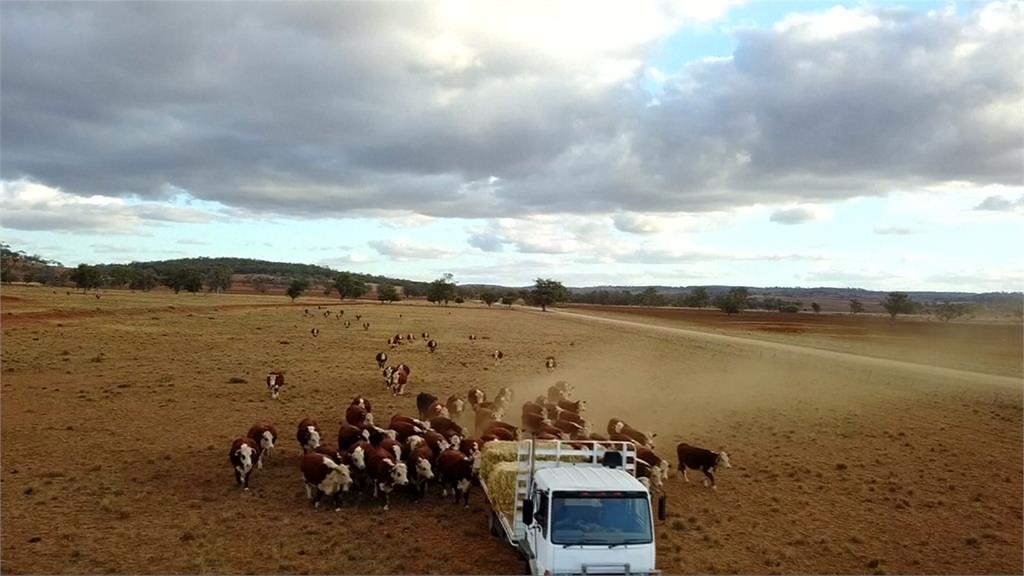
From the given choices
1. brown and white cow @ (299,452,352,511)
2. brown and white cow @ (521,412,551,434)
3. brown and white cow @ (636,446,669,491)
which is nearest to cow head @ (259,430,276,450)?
brown and white cow @ (299,452,352,511)

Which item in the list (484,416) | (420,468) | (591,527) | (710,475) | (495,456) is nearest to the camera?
(591,527)

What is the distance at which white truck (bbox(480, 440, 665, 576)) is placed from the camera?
10.3 metres

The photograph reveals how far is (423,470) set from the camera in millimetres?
16719

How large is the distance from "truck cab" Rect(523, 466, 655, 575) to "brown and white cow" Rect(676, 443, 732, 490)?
8090mm

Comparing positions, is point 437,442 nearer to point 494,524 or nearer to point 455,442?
point 455,442

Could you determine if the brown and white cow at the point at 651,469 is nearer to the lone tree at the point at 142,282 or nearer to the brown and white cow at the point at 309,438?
the brown and white cow at the point at 309,438

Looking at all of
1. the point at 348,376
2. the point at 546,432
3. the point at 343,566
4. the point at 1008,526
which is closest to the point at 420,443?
the point at 546,432

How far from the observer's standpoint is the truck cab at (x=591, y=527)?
10297 mm

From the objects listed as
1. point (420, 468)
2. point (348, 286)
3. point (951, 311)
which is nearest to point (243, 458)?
point (420, 468)

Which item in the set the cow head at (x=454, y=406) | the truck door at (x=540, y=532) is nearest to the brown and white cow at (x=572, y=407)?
the cow head at (x=454, y=406)

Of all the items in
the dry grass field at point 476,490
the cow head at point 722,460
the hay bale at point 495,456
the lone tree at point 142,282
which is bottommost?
the dry grass field at point 476,490

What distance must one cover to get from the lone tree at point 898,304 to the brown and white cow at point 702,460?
11757 centimetres

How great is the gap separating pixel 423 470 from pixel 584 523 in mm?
6915

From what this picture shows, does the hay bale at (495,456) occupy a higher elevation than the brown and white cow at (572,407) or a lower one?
higher
